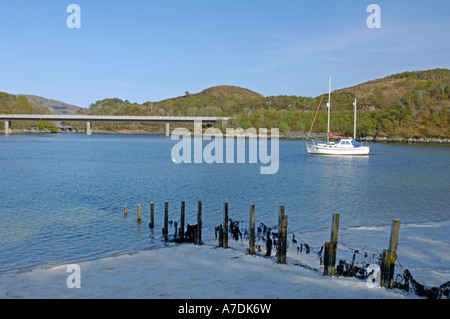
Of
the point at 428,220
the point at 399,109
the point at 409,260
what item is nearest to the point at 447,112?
the point at 399,109

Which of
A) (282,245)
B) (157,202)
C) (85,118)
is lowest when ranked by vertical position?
(157,202)

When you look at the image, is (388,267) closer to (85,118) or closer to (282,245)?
(282,245)

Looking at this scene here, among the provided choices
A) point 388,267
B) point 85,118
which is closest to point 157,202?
point 388,267

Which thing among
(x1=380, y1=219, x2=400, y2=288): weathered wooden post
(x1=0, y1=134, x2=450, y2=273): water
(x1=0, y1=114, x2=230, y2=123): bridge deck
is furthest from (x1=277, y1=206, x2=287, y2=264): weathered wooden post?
(x1=0, y1=114, x2=230, y2=123): bridge deck

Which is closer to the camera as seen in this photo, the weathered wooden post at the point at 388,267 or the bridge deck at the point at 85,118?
the weathered wooden post at the point at 388,267

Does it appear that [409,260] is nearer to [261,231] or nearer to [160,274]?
[261,231]

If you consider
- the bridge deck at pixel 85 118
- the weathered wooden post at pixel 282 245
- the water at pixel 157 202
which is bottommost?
the water at pixel 157 202

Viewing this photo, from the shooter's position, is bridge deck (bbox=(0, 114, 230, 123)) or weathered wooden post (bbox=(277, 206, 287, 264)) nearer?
weathered wooden post (bbox=(277, 206, 287, 264))

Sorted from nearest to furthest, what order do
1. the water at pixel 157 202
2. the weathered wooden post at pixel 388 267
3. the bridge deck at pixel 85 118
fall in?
1. the weathered wooden post at pixel 388 267
2. the water at pixel 157 202
3. the bridge deck at pixel 85 118

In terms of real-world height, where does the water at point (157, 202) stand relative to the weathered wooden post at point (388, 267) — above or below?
below

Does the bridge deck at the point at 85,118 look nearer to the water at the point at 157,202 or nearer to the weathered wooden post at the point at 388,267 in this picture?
the water at the point at 157,202

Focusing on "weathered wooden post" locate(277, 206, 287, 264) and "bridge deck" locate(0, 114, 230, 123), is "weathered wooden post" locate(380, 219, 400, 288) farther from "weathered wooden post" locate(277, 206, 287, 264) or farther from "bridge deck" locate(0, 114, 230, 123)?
"bridge deck" locate(0, 114, 230, 123)

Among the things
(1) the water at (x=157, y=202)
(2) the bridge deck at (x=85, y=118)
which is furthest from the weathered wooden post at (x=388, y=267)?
(2) the bridge deck at (x=85, y=118)

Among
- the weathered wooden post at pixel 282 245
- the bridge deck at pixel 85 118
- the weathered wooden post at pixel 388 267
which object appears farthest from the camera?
the bridge deck at pixel 85 118
